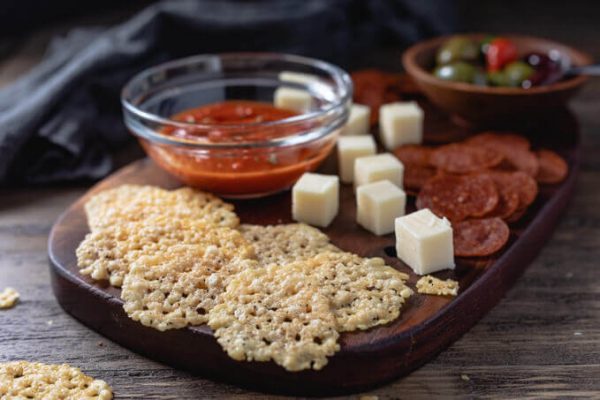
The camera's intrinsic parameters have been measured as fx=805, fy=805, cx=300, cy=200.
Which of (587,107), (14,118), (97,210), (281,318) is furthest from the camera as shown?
(587,107)

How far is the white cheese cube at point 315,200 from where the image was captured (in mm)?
2186

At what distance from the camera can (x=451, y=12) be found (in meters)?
3.69

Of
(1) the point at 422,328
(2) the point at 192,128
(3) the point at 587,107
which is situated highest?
(2) the point at 192,128

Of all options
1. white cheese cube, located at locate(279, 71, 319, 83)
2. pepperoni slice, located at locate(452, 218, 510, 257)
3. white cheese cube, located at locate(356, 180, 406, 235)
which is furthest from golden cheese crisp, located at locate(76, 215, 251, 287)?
white cheese cube, located at locate(279, 71, 319, 83)

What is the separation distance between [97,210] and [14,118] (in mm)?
611

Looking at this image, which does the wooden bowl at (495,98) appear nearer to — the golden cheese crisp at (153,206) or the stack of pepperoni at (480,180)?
the stack of pepperoni at (480,180)

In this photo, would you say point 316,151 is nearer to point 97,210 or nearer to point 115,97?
point 97,210

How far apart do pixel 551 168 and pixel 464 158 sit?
0.28 metres

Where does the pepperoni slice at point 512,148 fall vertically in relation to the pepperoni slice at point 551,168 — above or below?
above

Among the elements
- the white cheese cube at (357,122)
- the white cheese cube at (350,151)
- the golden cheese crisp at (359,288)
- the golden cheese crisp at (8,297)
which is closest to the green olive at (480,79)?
the white cheese cube at (357,122)

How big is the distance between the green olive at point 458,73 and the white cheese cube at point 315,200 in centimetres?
76

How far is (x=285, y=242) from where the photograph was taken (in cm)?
211

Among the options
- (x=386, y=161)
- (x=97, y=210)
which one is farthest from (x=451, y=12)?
(x=97, y=210)

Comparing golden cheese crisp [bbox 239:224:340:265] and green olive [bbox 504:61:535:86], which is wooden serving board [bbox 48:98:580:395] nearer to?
golden cheese crisp [bbox 239:224:340:265]
